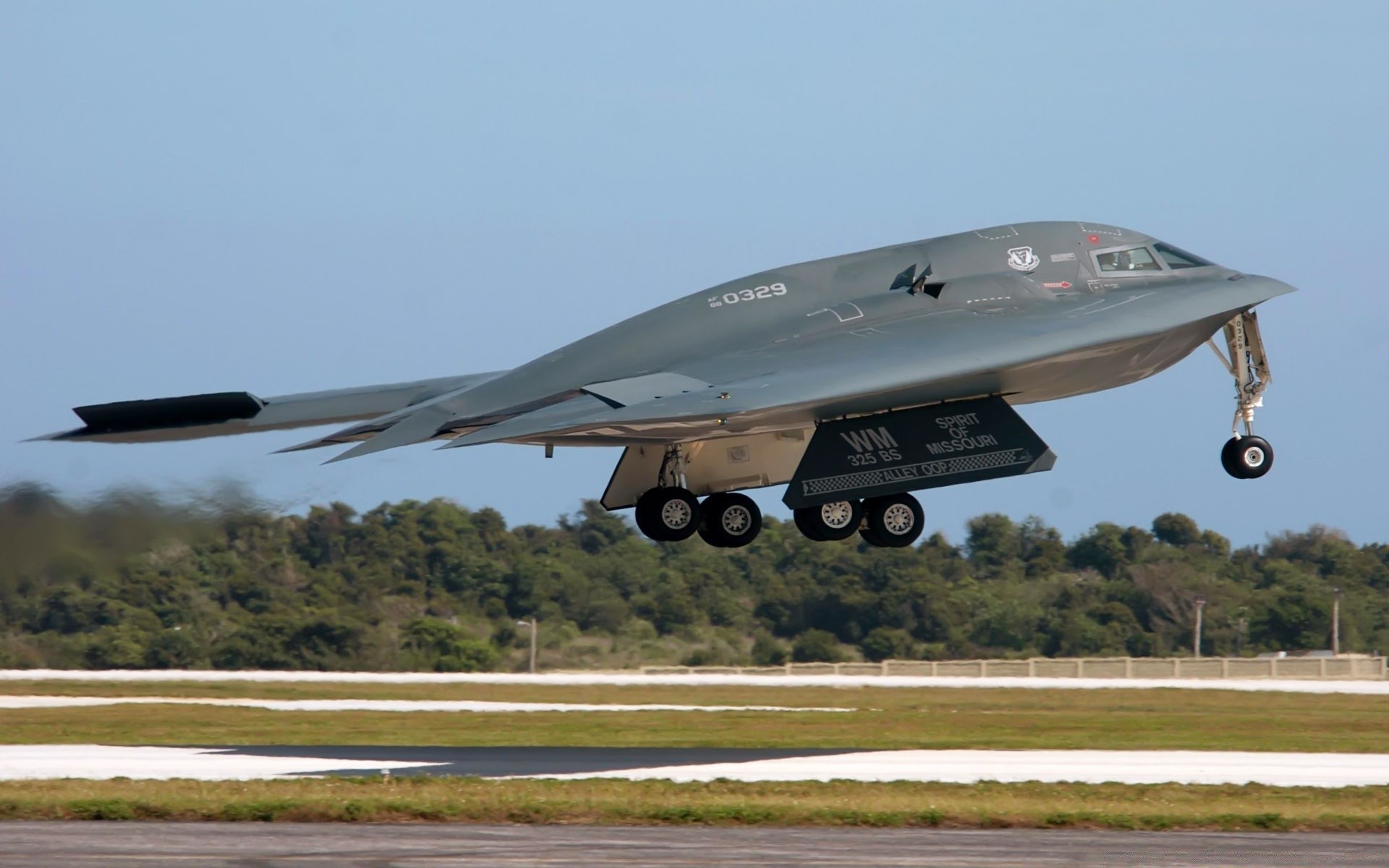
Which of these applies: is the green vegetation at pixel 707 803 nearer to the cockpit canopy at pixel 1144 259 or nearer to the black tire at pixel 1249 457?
the black tire at pixel 1249 457

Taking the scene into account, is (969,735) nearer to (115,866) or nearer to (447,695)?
(447,695)

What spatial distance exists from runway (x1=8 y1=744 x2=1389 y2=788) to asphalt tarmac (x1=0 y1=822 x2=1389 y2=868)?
5.65m

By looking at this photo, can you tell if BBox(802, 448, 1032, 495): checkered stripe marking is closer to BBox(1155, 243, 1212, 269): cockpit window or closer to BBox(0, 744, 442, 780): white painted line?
BBox(1155, 243, 1212, 269): cockpit window

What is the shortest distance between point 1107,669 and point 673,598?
67.0ft

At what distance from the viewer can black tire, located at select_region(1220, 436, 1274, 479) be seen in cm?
2456

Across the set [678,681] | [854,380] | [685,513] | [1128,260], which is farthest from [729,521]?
[678,681]

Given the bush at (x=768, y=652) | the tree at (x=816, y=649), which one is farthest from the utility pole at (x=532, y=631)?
the tree at (x=816, y=649)

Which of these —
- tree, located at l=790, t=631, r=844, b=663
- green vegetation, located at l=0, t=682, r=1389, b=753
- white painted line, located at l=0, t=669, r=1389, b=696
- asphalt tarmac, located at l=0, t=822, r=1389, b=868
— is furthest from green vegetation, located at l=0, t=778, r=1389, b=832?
tree, located at l=790, t=631, r=844, b=663

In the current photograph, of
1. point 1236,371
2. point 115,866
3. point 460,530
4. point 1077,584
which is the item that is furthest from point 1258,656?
point 115,866

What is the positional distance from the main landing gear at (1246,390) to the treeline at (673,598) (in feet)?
109

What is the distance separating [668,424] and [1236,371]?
367 inches

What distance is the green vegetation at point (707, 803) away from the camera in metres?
18.2

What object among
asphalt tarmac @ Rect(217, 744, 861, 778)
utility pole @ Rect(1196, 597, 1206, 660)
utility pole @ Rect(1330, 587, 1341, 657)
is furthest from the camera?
utility pole @ Rect(1196, 597, 1206, 660)

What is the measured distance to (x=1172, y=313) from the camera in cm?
2267
